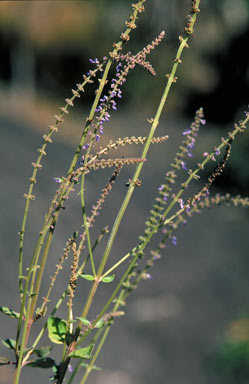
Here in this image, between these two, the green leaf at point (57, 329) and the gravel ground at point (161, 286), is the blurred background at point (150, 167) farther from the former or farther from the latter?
the green leaf at point (57, 329)

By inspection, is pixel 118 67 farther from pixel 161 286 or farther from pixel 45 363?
pixel 161 286

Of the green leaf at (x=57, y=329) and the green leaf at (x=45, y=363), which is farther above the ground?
the green leaf at (x=57, y=329)

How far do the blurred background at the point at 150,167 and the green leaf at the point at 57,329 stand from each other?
4.71 metres

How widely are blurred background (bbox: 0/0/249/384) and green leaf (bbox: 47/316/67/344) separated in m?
4.71

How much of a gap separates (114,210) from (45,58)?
12358mm

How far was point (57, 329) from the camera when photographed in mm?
1285

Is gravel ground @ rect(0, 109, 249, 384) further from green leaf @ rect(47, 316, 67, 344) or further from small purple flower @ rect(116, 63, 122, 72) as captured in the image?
small purple flower @ rect(116, 63, 122, 72)

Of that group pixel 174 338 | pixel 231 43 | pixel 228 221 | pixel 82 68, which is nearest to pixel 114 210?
pixel 228 221

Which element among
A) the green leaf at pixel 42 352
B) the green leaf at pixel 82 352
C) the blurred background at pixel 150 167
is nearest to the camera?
the green leaf at pixel 82 352

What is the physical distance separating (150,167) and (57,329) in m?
13.9

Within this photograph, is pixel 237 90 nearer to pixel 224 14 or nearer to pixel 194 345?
pixel 224 14

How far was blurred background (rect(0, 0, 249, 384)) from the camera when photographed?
738 cm

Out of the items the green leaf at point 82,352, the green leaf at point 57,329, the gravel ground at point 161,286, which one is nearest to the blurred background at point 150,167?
the gravel ground at point 161,286

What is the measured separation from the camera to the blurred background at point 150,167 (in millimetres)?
7375
